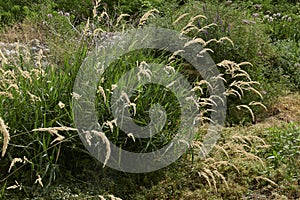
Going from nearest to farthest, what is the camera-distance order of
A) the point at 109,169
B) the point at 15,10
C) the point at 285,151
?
the point at 109,169
the point at 285,151
the point at 15,10

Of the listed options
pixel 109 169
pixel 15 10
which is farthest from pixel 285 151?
pixel 15 10

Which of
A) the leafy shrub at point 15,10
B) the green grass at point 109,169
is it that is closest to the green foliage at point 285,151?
the green grass at point 109,169

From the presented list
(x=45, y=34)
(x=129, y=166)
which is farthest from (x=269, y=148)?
(x=45, y=34)

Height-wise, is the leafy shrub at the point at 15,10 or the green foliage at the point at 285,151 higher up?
the leafy shrub at the point at 15,10

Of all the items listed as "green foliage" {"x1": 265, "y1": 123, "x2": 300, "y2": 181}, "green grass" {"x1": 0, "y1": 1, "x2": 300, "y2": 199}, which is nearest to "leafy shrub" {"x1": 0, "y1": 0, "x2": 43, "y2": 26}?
"green grass" {"x1": 0, "y1": 1, "x2": 300, "y2": 199}

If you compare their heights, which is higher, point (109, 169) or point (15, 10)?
point (15, 10)

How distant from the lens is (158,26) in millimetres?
5750

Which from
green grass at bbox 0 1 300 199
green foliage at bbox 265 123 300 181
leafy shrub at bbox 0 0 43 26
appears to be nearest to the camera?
green grass at bbox 0 1 300 199

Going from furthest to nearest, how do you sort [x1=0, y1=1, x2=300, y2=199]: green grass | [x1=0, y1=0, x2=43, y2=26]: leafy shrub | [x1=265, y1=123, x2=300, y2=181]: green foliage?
[x1=0, y1=0, x2=43, y2=26]: leafy shrub → [x1=265, y1=123, x2=300, y2=181]: green foliage → [x1=0, y1=1, x2=300, y2=199]: green grass

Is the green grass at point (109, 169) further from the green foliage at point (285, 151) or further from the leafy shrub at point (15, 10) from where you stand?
the leafy shrub at point (15, 10)

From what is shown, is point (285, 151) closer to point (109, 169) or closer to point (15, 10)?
point (109, 169)

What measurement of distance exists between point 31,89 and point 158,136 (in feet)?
3.62

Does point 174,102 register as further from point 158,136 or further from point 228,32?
point 228,32

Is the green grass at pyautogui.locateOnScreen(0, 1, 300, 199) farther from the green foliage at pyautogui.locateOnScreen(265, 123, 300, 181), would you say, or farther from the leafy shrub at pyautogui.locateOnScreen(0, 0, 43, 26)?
the leafy shrub at pyautogui.locateOnScreen(0, 0, 43, 26)
